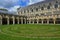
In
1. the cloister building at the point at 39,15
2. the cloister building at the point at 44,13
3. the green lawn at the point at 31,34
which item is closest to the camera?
the green lawn at the point at 31,34

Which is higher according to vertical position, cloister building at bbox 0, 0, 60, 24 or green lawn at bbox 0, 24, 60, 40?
cloister building at bbox 0, 0, 60, 24

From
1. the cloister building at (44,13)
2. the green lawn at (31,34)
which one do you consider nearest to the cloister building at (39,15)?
the cloister building at (44,13)

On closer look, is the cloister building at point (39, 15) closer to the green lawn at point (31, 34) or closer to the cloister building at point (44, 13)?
the cloister building at point (44, 13)

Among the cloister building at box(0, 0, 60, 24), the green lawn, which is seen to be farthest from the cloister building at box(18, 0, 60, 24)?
the green lawn

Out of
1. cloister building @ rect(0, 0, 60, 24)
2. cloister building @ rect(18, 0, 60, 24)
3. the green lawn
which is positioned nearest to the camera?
the green lawn

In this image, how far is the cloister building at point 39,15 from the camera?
79.1 meters

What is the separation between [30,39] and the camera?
29844mm

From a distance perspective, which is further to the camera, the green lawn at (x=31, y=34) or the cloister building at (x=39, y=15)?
the cloister building at (x=39, y=15)

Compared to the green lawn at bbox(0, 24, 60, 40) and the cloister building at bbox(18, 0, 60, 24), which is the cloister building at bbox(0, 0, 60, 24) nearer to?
the cloister building at bbox(18, 0, 60, 24)

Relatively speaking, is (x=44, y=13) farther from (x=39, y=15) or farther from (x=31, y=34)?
(x=31, y=34)

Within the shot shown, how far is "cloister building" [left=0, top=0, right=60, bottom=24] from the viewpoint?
79.1 m

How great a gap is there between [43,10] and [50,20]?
1308 cm

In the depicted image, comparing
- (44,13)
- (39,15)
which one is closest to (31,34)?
(44,13)

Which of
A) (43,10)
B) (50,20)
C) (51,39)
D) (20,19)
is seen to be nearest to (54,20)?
(50,20)
